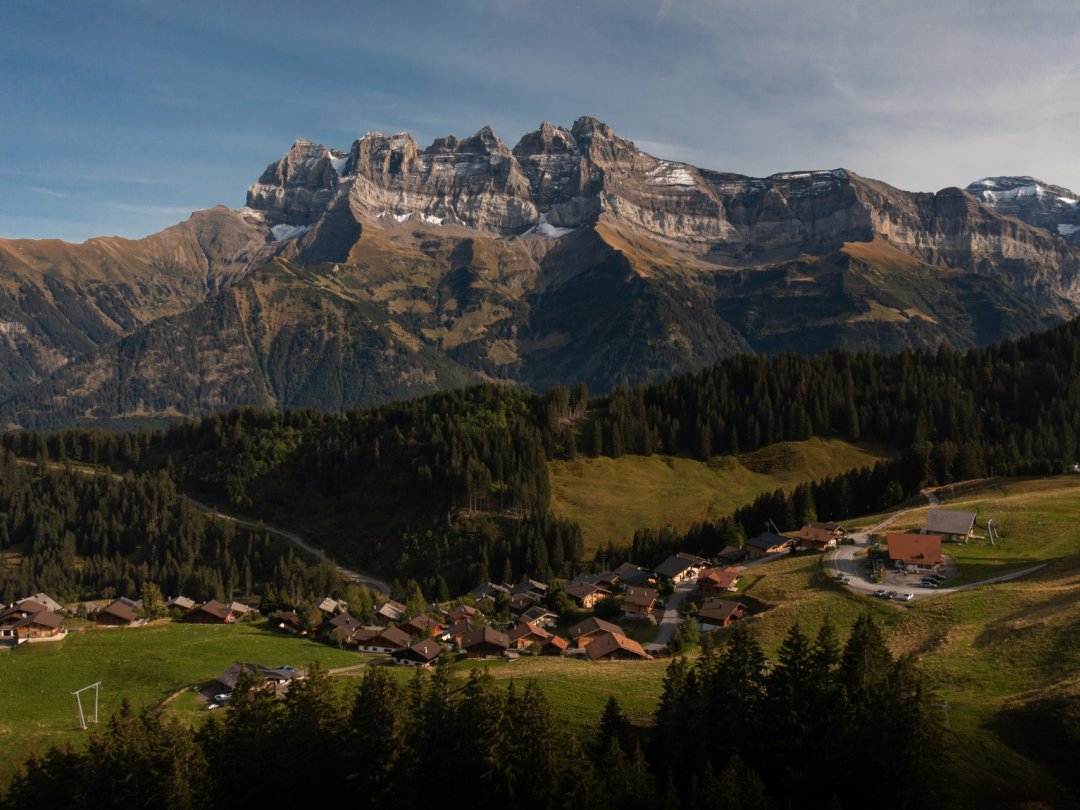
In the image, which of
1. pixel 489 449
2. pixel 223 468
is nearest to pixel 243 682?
pixel 489 449

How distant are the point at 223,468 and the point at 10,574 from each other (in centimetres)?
5197

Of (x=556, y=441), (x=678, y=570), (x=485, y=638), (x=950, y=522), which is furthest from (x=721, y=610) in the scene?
(x=556, y=441)

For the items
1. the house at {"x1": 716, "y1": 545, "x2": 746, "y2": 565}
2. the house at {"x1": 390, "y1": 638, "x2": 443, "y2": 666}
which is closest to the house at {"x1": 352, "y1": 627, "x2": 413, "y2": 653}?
the house at {"x1": 390, "y1": 638, "x2": 443, "y2": 666}

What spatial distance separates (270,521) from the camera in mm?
180500

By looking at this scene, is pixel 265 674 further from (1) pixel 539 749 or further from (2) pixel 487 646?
(1) pixel 539 749

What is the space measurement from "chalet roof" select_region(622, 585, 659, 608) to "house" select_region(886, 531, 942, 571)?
25.1 meters

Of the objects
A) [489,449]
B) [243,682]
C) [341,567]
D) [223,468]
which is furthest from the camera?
[223,468]

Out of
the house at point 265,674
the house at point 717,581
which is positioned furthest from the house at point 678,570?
the house at point 265,674

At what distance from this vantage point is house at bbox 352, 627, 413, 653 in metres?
87.1

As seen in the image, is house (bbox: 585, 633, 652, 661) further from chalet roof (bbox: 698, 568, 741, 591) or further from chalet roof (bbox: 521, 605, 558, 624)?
chalet roof (bbox: 521, 605, 558, 624)

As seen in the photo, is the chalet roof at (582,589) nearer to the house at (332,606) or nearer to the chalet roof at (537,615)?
the chalet roof at (537,615)

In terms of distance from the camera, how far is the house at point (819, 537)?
102m

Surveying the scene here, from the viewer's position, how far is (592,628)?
8681cm

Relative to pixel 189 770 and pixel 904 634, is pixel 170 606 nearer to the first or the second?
pixel 189 770
